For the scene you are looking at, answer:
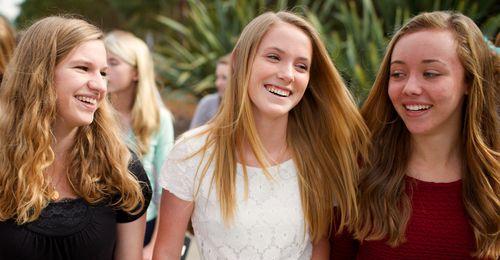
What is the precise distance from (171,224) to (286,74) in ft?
2.67

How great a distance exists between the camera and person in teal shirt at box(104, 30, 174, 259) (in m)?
3.87

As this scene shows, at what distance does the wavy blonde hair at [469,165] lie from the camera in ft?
7.57

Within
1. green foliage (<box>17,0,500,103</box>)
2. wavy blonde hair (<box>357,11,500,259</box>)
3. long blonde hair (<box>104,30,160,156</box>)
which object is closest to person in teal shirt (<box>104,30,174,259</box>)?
long blonde hair (<box>104,30,160,156</box>)

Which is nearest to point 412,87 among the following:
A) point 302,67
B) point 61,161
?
point 302,67

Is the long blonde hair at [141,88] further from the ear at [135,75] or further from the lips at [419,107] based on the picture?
the lips at [419,107]

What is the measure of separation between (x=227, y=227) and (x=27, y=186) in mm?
802

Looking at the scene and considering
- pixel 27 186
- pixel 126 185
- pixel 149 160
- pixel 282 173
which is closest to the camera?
pixel 27 186

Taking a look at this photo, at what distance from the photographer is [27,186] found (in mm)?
2188

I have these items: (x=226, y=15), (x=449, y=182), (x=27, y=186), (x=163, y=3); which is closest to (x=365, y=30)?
(x=226, y=15)

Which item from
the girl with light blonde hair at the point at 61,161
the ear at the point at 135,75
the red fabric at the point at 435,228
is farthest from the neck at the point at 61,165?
the ear at the point at 135,75

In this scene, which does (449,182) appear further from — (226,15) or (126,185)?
(226,15)

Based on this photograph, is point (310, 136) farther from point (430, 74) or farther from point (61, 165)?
point (61, 165)

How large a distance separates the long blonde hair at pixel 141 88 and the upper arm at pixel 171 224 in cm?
137

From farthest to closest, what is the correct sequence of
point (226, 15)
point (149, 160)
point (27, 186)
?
point (226, 15), point (149, 160), point (27, 186)
